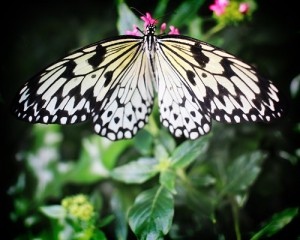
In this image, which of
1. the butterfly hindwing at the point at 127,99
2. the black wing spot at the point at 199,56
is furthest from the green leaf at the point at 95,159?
the black wing spot at the point at 199,56

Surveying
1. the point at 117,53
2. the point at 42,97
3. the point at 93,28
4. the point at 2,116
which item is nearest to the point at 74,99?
the point at 42,97

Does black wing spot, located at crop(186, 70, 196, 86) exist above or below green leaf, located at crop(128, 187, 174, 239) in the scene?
above

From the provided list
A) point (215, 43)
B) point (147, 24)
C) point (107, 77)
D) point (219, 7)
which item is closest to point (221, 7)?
point (219, 7)

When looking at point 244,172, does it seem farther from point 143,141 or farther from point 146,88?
point 146,88

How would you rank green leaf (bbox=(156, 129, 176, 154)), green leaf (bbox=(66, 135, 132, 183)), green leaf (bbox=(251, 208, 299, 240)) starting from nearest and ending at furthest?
green leaf (bbox=(251, 208, 299, 240))
green leaf (bbox=(156, 129, 176, 154))
green leaf (bbox=(66, 135, 132, 183))

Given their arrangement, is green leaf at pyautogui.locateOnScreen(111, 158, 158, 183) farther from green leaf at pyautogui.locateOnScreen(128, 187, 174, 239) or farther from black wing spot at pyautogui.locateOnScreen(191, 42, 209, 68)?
black wing spot at pyautogui.locateOnScreen(191, 42, 209, 68)

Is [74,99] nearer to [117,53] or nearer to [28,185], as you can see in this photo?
[117,53]

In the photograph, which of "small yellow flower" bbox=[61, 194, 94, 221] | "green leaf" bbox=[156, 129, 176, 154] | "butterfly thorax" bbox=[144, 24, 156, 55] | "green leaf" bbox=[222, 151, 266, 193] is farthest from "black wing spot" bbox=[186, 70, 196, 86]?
"small yellow flower" bbox=[61, 194, 94, 221]
